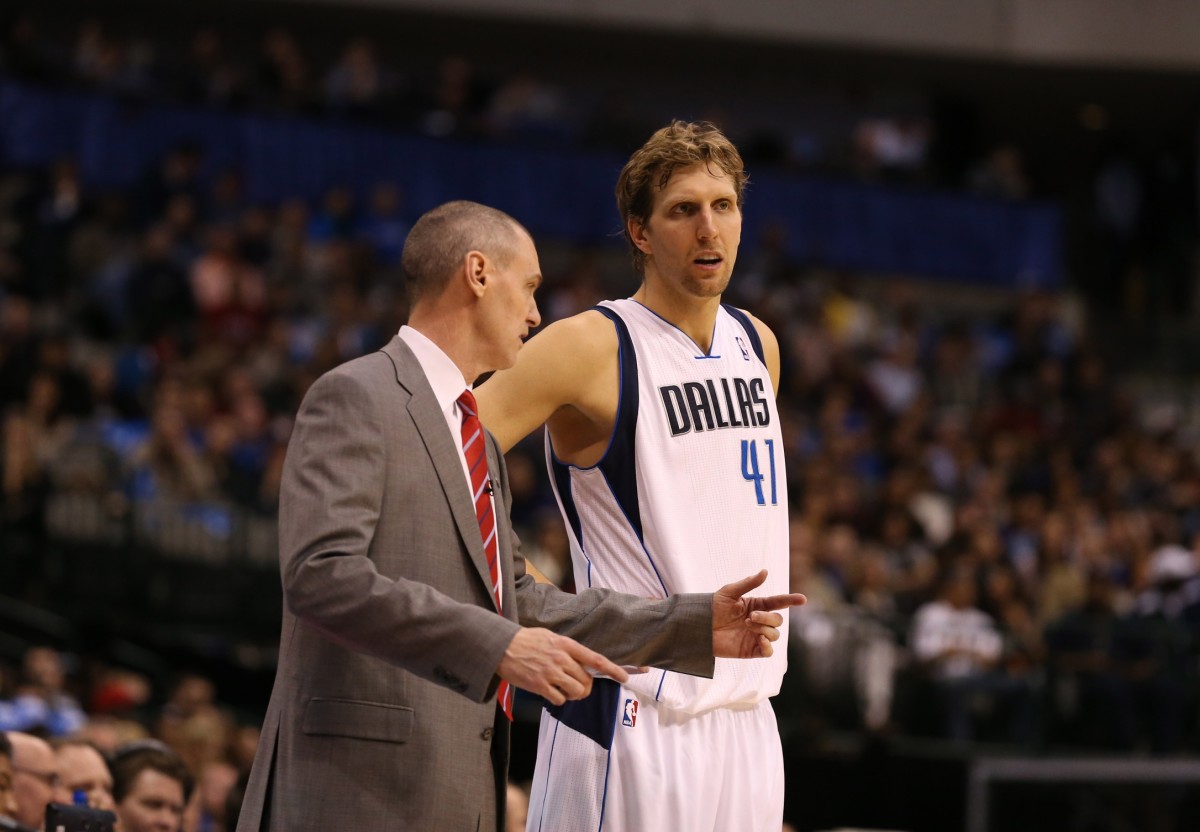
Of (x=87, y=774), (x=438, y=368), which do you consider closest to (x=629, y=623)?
(x=438, y=368)

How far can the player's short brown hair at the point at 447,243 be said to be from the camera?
3.65 m

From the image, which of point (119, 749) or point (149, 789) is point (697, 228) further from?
point (119, 749)

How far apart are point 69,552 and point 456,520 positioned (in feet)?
29.7

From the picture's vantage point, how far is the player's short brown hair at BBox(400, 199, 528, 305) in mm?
3654

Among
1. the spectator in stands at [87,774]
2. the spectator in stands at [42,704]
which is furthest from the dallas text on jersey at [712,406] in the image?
the spectator in stands at [42,704]

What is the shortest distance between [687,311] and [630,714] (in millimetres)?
1046

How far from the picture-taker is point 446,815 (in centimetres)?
349

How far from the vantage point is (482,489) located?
3.69 metres

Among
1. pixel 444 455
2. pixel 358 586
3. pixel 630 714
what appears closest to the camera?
pixel 358 586

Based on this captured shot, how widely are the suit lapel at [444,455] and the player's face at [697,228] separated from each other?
100 cm

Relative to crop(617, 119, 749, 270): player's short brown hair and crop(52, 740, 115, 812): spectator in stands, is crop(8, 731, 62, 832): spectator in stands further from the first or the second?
crop(617, 119, 749, 270): player's short brown hair

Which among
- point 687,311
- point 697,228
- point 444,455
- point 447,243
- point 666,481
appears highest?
point 697,228

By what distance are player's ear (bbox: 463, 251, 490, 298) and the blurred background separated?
12.0 feet

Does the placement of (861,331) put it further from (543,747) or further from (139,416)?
(543,747)
